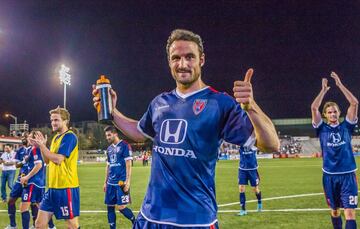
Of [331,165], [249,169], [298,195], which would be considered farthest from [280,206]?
[331,165]

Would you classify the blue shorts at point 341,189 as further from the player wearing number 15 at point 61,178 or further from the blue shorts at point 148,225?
the blue shorts at point 148,225

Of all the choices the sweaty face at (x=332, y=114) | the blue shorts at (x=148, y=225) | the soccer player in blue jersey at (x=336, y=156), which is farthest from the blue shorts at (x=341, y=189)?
the blue shorts at (x=148, y=225)

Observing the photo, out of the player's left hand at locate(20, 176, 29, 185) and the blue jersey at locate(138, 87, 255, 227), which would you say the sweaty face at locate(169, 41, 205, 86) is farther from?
the player's left hand at locate(20, 176, 29, 185)

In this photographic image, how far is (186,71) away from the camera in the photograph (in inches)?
127

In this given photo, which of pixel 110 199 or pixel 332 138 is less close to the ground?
pixel 332 138

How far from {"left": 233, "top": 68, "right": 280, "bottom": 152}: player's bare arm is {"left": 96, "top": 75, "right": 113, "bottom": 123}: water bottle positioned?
1.45 metres

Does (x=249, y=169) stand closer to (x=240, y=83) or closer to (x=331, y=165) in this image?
(x=331, y=165)

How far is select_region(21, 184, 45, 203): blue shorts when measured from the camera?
956 centimetres

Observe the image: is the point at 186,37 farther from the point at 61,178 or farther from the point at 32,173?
the point at 32,173

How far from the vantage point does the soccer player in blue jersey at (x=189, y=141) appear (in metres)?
3.12

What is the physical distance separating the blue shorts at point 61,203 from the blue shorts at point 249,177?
22.0 feet

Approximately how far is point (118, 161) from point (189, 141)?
7.35m

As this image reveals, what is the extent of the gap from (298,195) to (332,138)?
8693 millimetres

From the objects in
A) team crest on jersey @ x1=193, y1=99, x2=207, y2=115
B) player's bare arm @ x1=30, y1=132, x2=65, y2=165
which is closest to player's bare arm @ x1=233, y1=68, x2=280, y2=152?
team crest on jersey @ x1=193, y1=99, x2=207, y2=115
